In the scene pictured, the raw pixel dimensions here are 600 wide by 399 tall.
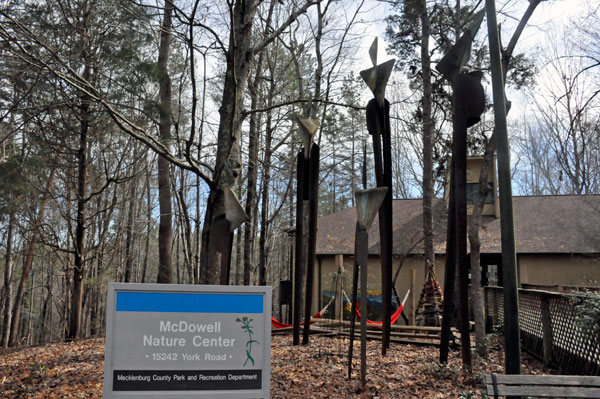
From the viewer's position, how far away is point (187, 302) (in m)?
3.92

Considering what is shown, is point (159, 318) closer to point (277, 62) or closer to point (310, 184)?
point (310, 184)

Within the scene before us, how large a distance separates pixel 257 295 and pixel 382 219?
4210 millimetres

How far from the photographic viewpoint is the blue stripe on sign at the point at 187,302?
3838 millimetres

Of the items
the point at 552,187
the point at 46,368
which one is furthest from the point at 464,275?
the point at 552,187

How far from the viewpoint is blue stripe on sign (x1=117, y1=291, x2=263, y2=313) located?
384 cm

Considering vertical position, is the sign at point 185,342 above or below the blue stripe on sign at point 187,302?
below

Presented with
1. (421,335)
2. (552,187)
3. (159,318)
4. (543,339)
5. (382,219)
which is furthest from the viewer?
(552,187)

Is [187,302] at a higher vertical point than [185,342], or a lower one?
higher

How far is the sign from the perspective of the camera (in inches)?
148

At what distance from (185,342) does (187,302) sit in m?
0.30

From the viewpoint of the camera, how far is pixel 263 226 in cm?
1648

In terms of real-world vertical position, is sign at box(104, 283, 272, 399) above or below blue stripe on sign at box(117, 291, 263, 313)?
below

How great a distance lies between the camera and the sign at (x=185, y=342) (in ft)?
12.3

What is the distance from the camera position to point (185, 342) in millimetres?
3859
